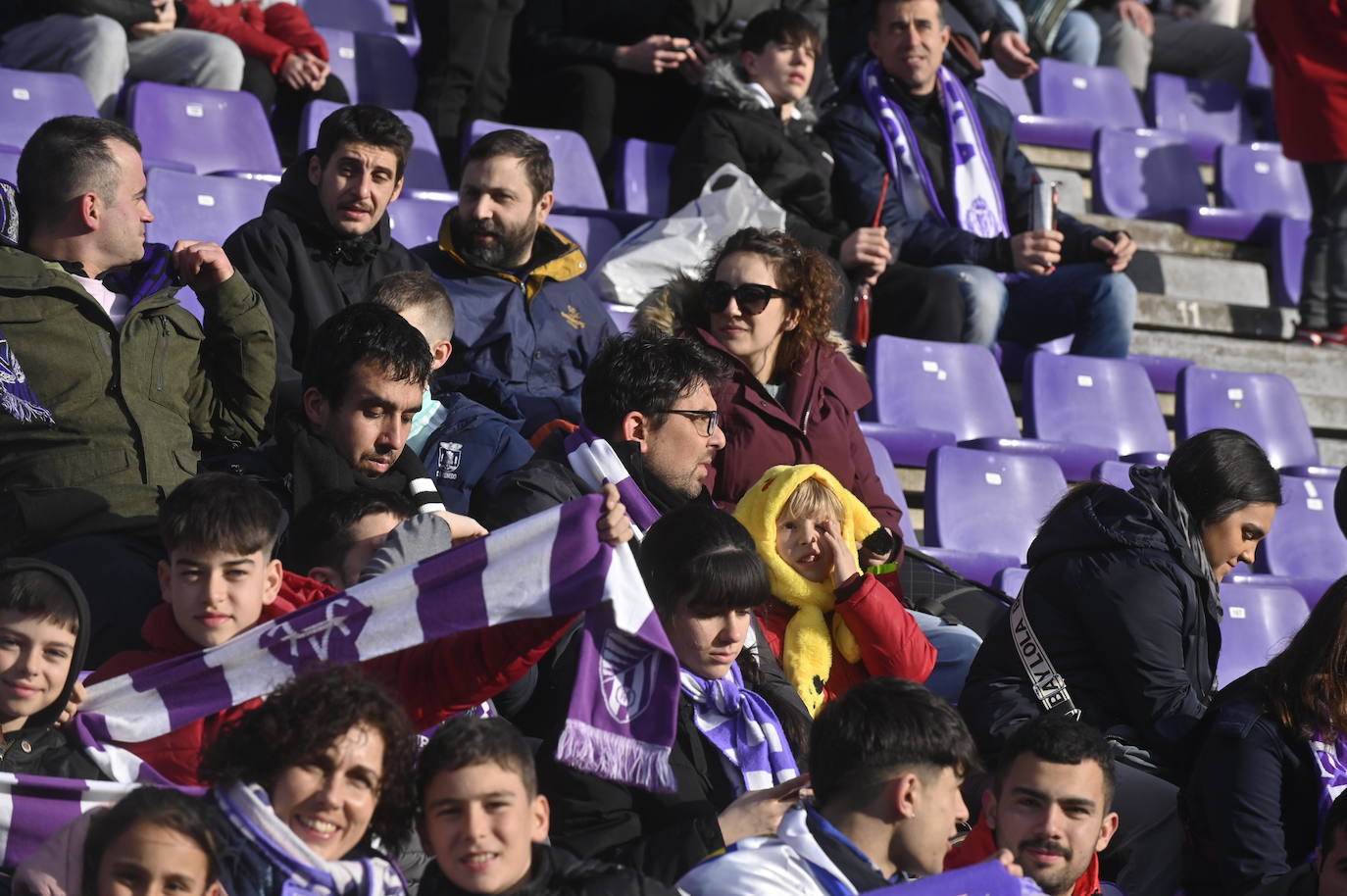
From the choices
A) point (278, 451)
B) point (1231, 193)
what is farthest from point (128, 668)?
point (1231, 193)

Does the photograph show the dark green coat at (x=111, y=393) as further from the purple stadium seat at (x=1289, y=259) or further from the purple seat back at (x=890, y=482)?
the purple stadium seat at (x=1289, y=259)

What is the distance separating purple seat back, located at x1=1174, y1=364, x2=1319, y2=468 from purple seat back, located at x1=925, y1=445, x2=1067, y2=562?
1.12 m

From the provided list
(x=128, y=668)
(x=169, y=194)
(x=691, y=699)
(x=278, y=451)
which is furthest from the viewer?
(x=169, y=194)

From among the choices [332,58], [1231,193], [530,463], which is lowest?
[1231,193]

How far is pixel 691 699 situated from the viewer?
3.38 m

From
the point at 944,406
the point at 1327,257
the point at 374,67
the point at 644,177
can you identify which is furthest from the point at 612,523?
the point at 1327,257

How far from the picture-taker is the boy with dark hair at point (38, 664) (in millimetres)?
2895

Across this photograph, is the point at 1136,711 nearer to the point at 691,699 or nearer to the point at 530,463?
the point at 691,699

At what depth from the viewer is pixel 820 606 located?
13.3ft

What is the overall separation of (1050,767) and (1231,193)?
5.67 meters

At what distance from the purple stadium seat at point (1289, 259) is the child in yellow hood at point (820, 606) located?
439cm

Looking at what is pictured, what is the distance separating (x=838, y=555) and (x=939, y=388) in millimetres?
2319

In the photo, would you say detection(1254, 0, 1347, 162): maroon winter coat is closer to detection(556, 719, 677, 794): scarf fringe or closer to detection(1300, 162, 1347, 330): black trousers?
detection(1300, 162, 1347, 330): black trousers

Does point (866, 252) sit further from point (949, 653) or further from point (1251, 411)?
point (949, 653)
